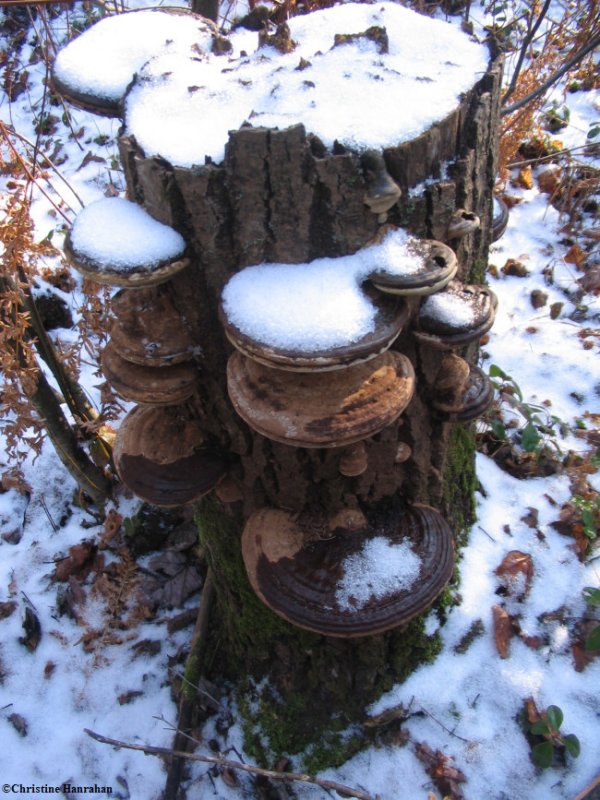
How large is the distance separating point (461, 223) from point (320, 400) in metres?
0.93

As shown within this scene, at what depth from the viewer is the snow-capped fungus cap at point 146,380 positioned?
88.6 inches

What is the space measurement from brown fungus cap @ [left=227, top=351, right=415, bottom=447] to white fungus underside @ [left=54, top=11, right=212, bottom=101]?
136 centimetres

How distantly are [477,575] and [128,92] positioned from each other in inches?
126

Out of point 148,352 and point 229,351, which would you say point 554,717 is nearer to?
point 229,351

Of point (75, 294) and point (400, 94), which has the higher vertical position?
point (400, 94)

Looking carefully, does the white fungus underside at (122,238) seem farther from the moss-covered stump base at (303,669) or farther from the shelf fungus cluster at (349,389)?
the moss-covered stump base at (303,669)

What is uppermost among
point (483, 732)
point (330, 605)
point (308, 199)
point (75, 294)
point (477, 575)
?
point (308, 199)

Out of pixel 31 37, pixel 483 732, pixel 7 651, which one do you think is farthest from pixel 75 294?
pixel 31 37

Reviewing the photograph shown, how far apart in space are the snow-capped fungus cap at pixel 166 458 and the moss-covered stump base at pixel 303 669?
49 centimetres

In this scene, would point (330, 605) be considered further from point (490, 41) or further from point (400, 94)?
point (490, 41)

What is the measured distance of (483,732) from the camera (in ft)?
10.5

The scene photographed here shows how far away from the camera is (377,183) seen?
2.00 meters

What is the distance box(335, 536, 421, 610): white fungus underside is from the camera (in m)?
2.50

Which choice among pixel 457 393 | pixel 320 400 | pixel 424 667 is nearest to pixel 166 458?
pixel 320 400
